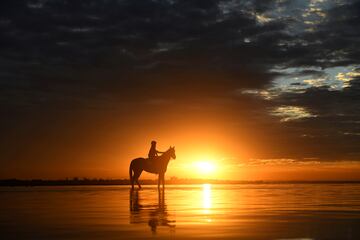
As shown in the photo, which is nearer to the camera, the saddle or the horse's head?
the saddle

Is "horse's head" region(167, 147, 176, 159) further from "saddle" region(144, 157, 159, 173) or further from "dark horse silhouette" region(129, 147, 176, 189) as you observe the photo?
"saddle" region(144, 157, 159, 173)

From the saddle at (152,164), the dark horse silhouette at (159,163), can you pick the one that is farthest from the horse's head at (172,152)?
the saddle at (152,164)

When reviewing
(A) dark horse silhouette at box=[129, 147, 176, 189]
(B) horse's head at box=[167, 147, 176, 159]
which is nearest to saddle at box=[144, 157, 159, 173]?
(A) dark horse silhouette at box=[129, 147, 176, 189]

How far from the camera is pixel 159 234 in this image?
9828mm

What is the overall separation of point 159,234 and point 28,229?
3192 millimetres

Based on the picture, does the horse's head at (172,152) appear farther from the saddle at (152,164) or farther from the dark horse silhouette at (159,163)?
the saddle at (152,164)

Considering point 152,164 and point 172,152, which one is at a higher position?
point 172,152

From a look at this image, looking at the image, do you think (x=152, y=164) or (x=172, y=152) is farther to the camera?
(x=172, y=152)

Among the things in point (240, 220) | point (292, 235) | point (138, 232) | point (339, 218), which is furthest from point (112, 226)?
point (339, 218)

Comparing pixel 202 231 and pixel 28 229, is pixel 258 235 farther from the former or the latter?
pixel 28 229

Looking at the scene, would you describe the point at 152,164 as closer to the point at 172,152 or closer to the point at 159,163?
the point at 159,163

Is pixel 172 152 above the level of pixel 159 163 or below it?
above

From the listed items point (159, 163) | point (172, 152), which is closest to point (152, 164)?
point (159, 163)

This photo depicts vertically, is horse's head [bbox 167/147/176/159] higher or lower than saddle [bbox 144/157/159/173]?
higher
